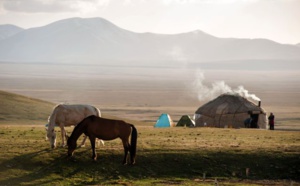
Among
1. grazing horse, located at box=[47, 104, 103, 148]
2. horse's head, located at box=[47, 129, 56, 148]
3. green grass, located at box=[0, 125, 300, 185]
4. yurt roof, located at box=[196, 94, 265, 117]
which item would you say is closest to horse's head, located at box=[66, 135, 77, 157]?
green grass, located at box=[0, 125, 300, 185]

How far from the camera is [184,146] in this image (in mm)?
29531

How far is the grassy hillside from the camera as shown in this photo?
201 feet

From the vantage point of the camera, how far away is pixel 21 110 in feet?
215

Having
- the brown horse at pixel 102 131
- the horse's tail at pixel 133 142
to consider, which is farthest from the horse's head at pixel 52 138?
the horse's tail at pixel 133 142

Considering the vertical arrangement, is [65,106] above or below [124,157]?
above

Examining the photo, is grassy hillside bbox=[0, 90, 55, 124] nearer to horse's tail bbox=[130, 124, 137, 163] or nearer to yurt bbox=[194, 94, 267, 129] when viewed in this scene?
yurt bbox=[194, 94, 267, 129]

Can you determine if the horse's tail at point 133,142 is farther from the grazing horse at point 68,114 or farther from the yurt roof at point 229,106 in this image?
the yurt roof at point 229,106

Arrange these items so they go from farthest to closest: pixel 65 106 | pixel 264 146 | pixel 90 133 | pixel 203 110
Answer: pixel 203 110, pixel 264 146, pixel 65 106, pixel 90 133

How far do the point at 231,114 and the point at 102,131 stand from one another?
1160 inches

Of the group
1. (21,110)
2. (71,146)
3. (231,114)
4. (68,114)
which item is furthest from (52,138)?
(21,110)

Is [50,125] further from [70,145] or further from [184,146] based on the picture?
[184,146]

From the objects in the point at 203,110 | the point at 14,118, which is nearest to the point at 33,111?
the point at 14,118

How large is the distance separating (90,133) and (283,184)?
8387 millimetres

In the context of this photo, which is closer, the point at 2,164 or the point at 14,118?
the point at 2,164
